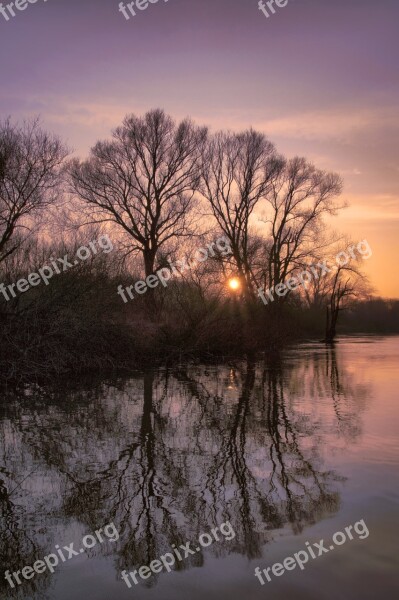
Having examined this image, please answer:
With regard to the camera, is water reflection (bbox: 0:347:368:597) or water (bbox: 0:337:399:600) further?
water reflection (bbox: 0:347:368:597)

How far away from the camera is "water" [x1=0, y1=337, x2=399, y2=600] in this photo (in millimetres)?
4109

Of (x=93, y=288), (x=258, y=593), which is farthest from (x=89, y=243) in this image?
(x=258, y=593)

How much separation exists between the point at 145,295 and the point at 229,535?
2304 cm

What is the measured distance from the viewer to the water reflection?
488 centimetres

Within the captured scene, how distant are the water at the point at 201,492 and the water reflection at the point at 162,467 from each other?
2cm

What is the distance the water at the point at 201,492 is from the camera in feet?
13.5

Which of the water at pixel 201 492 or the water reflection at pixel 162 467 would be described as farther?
the water reflection at pixel 162 467

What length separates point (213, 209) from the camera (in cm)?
3825

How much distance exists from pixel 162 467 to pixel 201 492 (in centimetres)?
104

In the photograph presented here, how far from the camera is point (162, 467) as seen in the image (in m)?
6.75

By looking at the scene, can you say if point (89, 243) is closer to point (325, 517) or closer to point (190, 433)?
point (190, 433)

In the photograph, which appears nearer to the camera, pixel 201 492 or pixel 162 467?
pixel 201 492

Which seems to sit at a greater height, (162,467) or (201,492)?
(162,467)

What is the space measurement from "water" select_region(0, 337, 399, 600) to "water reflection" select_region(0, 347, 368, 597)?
0.02 metres
